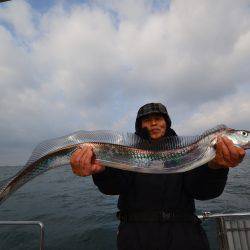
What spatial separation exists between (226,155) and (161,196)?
110 cm

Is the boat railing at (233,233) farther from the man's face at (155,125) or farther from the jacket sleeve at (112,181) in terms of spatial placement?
the jacket sleeve at (112,181)

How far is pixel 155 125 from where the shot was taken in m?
5.14

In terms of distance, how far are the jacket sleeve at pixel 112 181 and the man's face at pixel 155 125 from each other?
98 cm

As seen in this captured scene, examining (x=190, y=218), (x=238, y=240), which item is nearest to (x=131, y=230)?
(x=190, y=218)

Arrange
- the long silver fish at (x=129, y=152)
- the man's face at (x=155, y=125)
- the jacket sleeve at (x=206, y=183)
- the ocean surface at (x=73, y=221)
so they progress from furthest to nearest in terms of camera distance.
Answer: the ocean surface at (x=73, y=221) < the man's face at (x=155, y=125) < the long silver fish at (x=129, y=152) < the jacket sleeve at (x=206, y=183)

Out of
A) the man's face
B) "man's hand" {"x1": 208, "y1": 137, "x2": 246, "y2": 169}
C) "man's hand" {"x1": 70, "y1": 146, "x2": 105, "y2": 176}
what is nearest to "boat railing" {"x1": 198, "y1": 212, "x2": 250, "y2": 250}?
the man's face

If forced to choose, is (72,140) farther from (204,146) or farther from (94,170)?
(204,146)

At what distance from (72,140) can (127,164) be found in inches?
37.7

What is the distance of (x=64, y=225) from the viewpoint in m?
17.8

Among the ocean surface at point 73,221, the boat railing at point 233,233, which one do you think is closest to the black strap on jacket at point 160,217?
the boat railing at point 233,233

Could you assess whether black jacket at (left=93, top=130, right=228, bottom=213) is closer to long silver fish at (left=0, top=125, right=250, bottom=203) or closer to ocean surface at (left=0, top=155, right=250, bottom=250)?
long silver fish at (left=0, top=125, right=250, bottom=203)

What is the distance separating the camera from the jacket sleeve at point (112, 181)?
440 centimetres

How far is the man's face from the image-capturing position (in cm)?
509

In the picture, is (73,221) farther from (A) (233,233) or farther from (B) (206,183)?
(B) (206,183)
